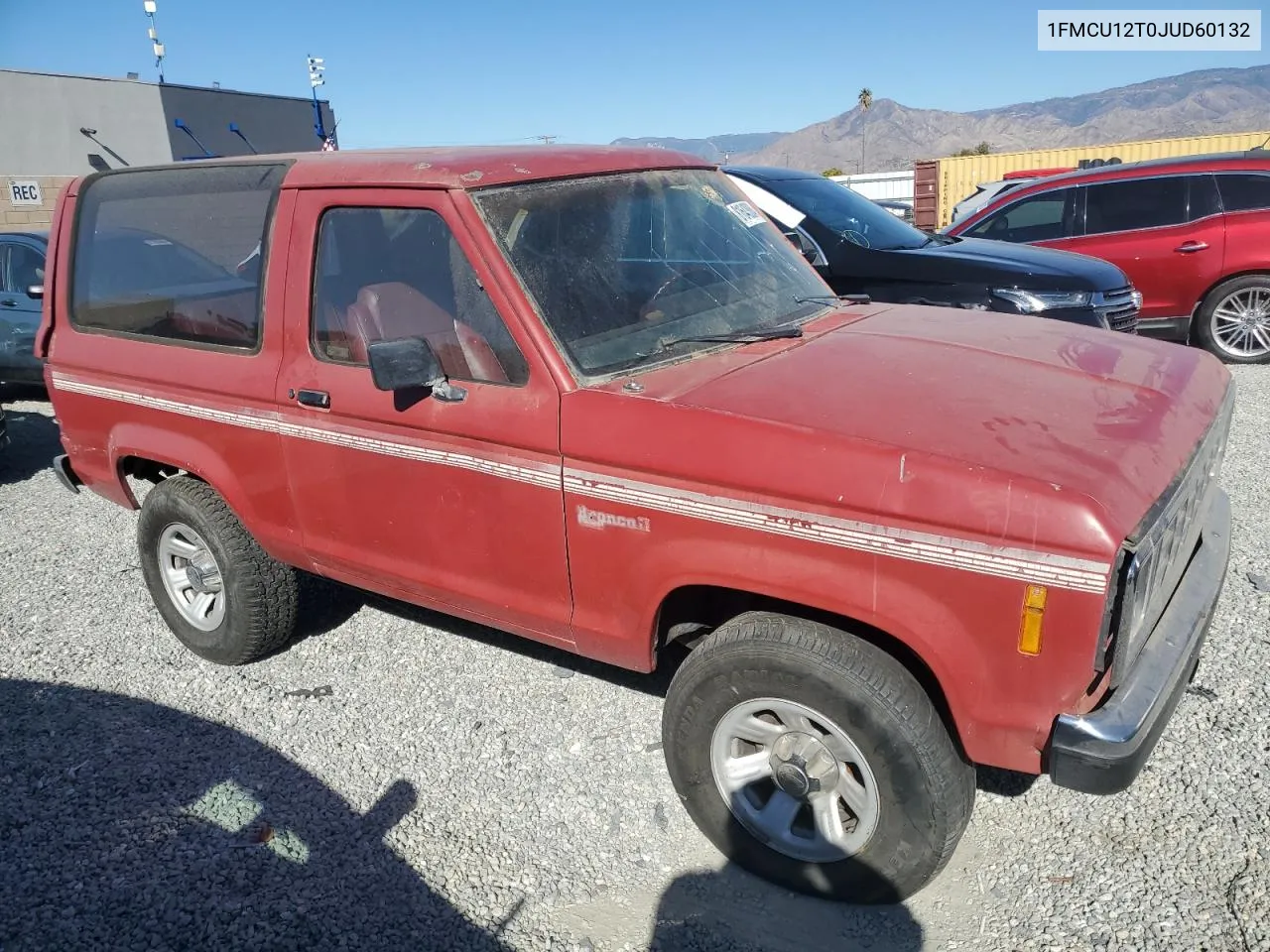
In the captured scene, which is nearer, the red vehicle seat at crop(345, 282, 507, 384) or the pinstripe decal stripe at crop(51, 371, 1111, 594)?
the pinstripe decal stripe at crop(51, 371, 1111, 594)

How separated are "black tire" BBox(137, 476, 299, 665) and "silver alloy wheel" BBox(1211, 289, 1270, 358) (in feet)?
26.6

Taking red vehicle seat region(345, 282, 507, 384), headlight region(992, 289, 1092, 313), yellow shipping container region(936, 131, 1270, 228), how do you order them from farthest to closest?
yellow shipping container region(936, 131, 1270, 228) → headlight region(992, 289, 1092, 313) → red vehicle seat region(345, 282, 507, 384)

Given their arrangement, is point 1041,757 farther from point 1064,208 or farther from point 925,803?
point 1064,208

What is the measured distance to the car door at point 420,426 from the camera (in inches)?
110

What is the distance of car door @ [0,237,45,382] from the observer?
8.41 metres

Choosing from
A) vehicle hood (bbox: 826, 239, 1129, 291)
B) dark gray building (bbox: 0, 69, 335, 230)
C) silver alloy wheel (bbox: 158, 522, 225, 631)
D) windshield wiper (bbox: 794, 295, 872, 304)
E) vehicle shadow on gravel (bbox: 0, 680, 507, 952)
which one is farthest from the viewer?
dark gray building (bbox: 0, 69, 335, 230)

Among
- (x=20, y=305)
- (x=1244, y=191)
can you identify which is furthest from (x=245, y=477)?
(x=1244, y=191)

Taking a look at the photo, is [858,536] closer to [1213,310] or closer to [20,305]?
[1213,310]

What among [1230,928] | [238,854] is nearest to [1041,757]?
[1230,928]

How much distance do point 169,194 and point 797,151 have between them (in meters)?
202

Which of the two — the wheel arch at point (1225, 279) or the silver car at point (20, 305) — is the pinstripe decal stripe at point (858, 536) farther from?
the silver car at point (20, 305)

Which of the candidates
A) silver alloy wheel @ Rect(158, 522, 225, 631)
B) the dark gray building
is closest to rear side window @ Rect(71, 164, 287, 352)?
silver alloy wheel @ Rect(158, 522, 225, 631)

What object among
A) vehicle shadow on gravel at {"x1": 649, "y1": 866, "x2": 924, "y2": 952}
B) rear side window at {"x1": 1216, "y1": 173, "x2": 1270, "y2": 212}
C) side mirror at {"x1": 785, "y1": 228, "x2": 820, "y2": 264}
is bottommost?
vehicle shadow on gravel at {"x1": 649, "y1": 866, "x2": 924, "y2": 952}

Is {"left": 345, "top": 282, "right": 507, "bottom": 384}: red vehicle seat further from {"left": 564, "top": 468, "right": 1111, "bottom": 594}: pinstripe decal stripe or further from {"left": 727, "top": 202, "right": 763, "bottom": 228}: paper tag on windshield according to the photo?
{"left": 727, "top": 202, "right": 763, "bottom": 228}: paper tag on windshield
